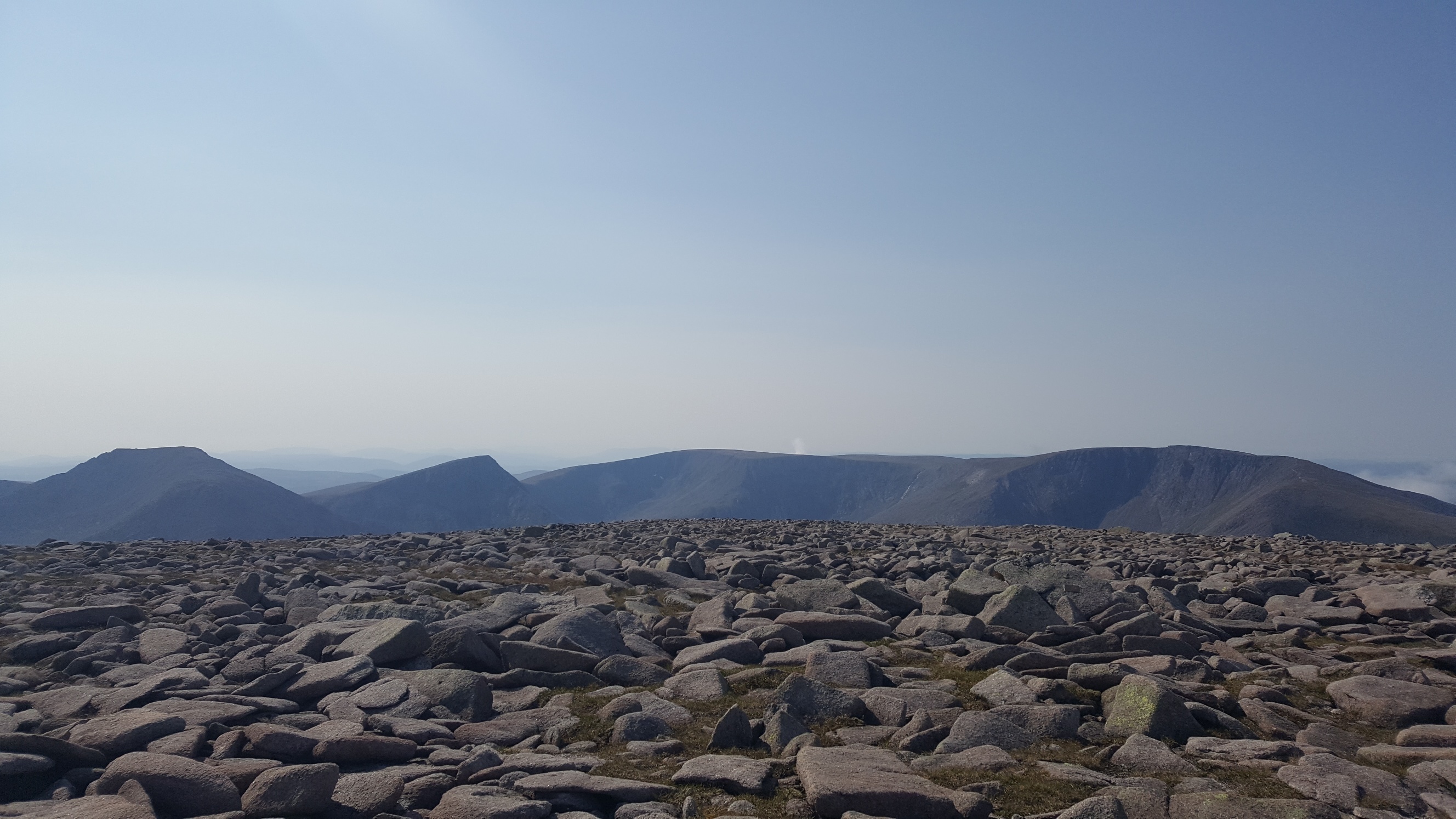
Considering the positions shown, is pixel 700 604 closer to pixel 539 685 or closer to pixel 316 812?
pixel 539 685

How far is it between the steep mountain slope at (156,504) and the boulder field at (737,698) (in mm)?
128028

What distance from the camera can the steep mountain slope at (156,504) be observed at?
11750 centimetres

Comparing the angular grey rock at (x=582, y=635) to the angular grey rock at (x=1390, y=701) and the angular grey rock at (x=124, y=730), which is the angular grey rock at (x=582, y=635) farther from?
the angular grey rock at (x=1390, y=701)

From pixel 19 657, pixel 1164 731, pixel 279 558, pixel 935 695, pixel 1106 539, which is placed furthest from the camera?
pixel 1106 539

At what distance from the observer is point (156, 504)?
423 ft

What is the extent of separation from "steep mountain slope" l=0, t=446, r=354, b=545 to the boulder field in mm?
128028

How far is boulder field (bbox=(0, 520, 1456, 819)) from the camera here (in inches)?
266

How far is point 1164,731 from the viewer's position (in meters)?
8.38

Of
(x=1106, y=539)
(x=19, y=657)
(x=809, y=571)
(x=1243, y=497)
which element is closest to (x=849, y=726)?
(x=809, y=571)

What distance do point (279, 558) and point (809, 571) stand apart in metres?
16.9

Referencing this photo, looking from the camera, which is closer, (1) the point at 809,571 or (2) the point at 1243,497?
(1) the point at 809,571

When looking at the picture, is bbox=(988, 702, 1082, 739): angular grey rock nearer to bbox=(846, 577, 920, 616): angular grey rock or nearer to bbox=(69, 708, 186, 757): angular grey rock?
bbox=(846, 577, 920, 616): angular grey rock

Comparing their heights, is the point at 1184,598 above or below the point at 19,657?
above

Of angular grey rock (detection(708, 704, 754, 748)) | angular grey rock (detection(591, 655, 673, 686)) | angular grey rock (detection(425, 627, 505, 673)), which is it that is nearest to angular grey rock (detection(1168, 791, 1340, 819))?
angular grey rock (detection(708, 704, 754, 748))
